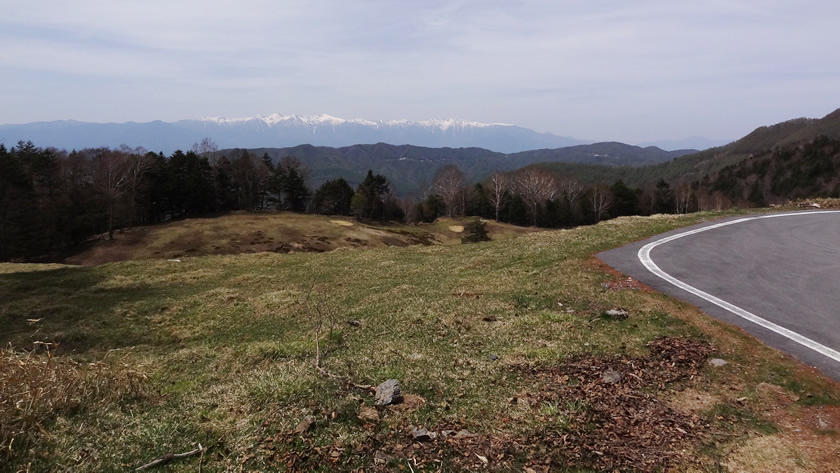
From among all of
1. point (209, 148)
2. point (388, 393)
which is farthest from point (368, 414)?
point (209, 148)

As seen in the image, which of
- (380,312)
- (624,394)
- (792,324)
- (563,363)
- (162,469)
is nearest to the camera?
(162,469)

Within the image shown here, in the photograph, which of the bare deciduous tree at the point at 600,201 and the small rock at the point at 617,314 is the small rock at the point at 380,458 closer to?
the small rock at the point at 617,314

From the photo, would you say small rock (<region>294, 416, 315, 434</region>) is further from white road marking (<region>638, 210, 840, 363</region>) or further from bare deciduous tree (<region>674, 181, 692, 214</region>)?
bare deciduous tree (<region>674, 181, 692, 214</region>)

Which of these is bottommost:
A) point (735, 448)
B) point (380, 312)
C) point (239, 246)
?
point (239, 246)

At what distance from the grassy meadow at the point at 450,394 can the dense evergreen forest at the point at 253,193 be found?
6952cm

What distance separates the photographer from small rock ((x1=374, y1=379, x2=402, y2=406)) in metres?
8.34

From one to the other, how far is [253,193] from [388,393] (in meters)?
125

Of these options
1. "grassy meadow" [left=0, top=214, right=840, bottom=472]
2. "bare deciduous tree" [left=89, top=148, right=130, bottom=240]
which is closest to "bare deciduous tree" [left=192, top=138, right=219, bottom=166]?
"bare deciduous tree" [left=89, top=148, right=130, bottom=240]

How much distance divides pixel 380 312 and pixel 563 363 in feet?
28.8

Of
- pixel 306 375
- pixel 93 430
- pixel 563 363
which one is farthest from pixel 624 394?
pixel 93 430

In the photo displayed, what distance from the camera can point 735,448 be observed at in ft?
22.2

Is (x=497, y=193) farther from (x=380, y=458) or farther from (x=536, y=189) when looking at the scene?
(x=380, y=458)

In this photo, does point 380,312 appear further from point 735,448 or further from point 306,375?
point 735,448

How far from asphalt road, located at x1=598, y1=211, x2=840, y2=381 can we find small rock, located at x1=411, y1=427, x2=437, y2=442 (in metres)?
8.30
